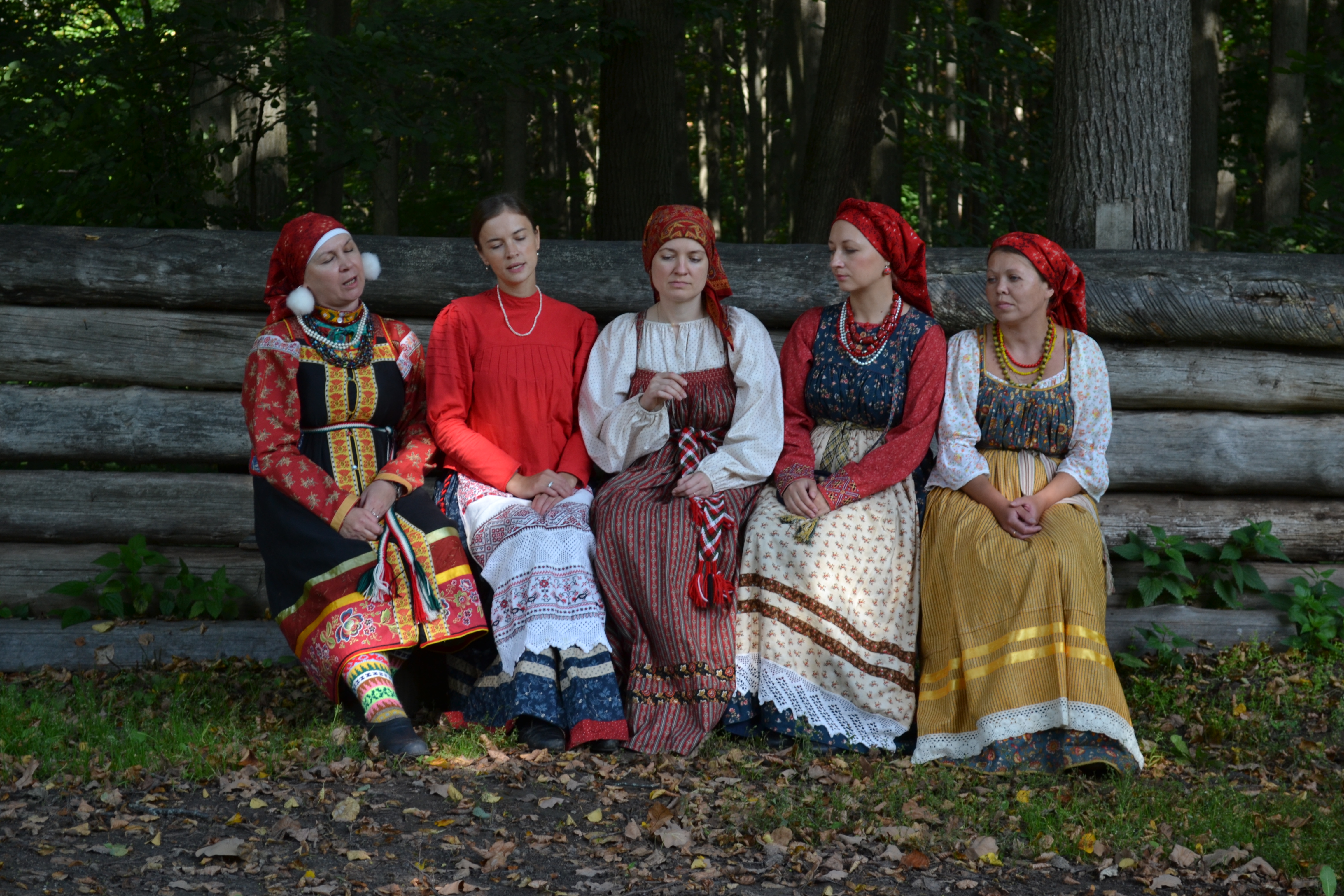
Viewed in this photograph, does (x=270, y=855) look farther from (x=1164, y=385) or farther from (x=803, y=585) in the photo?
(x=1164, y=385)

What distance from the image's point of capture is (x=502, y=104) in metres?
11.8

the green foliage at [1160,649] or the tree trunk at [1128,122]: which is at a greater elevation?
the tree trunk at [1128,122]

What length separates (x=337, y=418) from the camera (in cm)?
484

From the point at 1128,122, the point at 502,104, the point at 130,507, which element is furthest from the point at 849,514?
the point at 502,104

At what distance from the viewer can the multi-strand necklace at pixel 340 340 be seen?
4789mm

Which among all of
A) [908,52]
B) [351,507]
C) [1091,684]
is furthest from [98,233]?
[908,52]

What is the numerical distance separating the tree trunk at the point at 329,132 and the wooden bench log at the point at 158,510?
8.93ft

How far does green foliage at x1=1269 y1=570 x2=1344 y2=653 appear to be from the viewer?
5.47m

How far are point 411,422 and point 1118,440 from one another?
10.9 feet

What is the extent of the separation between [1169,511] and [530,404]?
10.2 feet

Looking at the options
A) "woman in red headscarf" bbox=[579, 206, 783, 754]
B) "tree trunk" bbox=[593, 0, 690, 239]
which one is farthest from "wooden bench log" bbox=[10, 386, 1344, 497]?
"tree trunk" bbox=[593, 0, 690, 239]

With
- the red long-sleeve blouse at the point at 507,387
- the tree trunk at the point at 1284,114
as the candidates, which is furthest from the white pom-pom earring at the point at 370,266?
the tree trunk at the point at 1284,114

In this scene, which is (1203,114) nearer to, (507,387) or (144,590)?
(507,387)

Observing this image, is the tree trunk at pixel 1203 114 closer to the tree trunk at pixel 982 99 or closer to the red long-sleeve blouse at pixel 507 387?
the tree trunk at pixel 982 99
